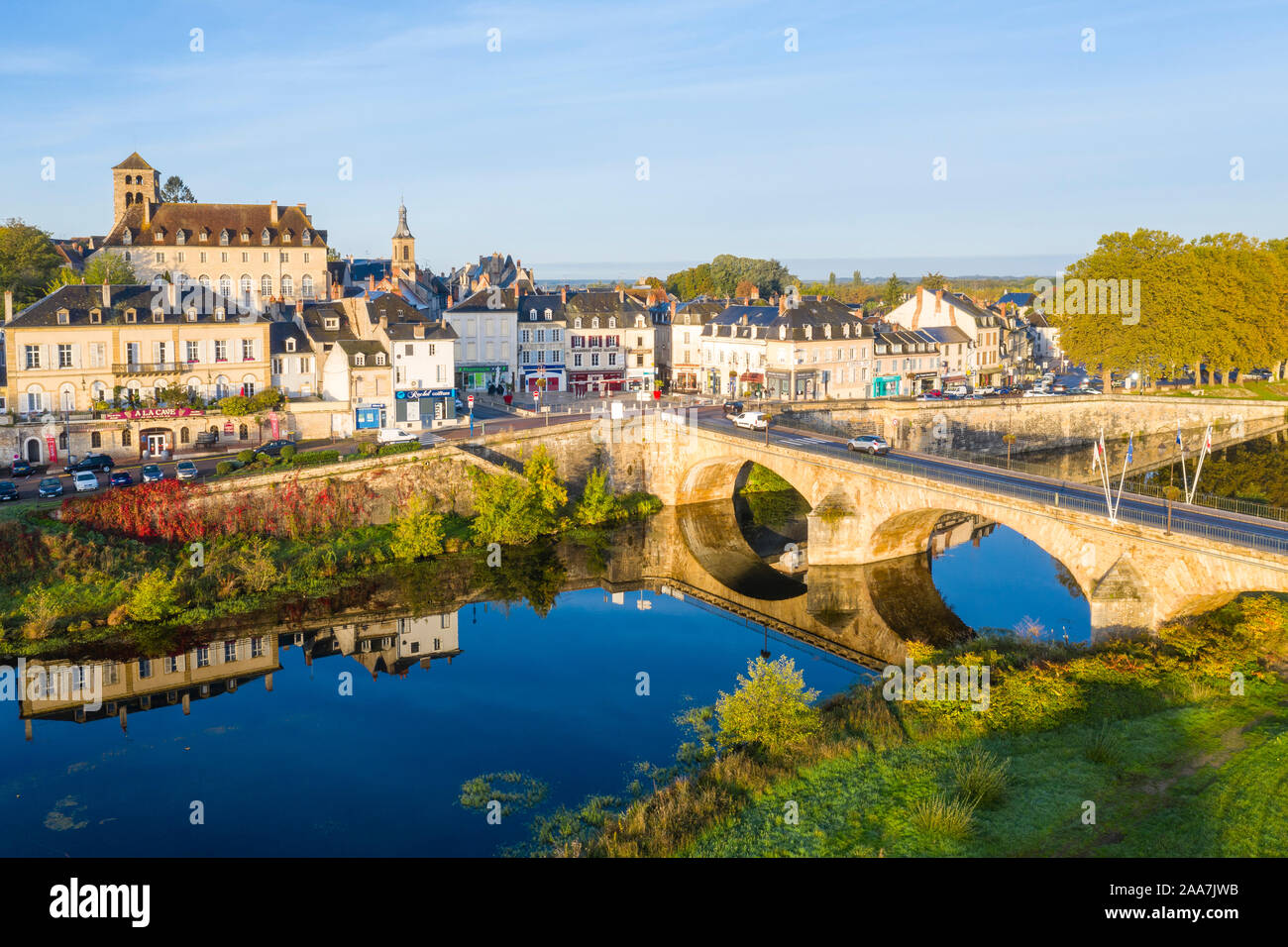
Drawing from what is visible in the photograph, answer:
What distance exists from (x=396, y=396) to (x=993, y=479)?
118ft

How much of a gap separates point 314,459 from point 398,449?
4.27 metres

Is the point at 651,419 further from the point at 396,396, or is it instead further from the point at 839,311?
the point at 839,311

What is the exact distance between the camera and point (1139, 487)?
4744cm

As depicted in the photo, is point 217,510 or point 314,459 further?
point 314,459

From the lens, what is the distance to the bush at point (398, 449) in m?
50.1

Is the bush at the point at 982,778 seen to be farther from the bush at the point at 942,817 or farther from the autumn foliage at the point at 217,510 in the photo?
the autumn foliage at the point at 217,510

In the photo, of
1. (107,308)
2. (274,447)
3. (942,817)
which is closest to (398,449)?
(274,447)

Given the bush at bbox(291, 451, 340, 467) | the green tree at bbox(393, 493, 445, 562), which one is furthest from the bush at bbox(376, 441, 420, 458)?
the green tree at bbox(393, 493, 445, 562)

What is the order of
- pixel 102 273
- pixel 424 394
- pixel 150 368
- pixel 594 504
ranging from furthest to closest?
pixel 102 273 < pixel 424 394 < pixel 150 368 < pixel 594 504

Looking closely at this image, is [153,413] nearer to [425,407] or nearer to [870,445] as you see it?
[425,407]

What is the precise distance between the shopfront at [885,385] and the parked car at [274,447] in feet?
142

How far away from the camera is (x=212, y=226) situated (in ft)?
253

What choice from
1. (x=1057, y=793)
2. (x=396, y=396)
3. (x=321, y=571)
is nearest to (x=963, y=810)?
(x=1057, y=793)

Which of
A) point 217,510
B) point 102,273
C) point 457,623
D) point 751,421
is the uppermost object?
point 102,273
